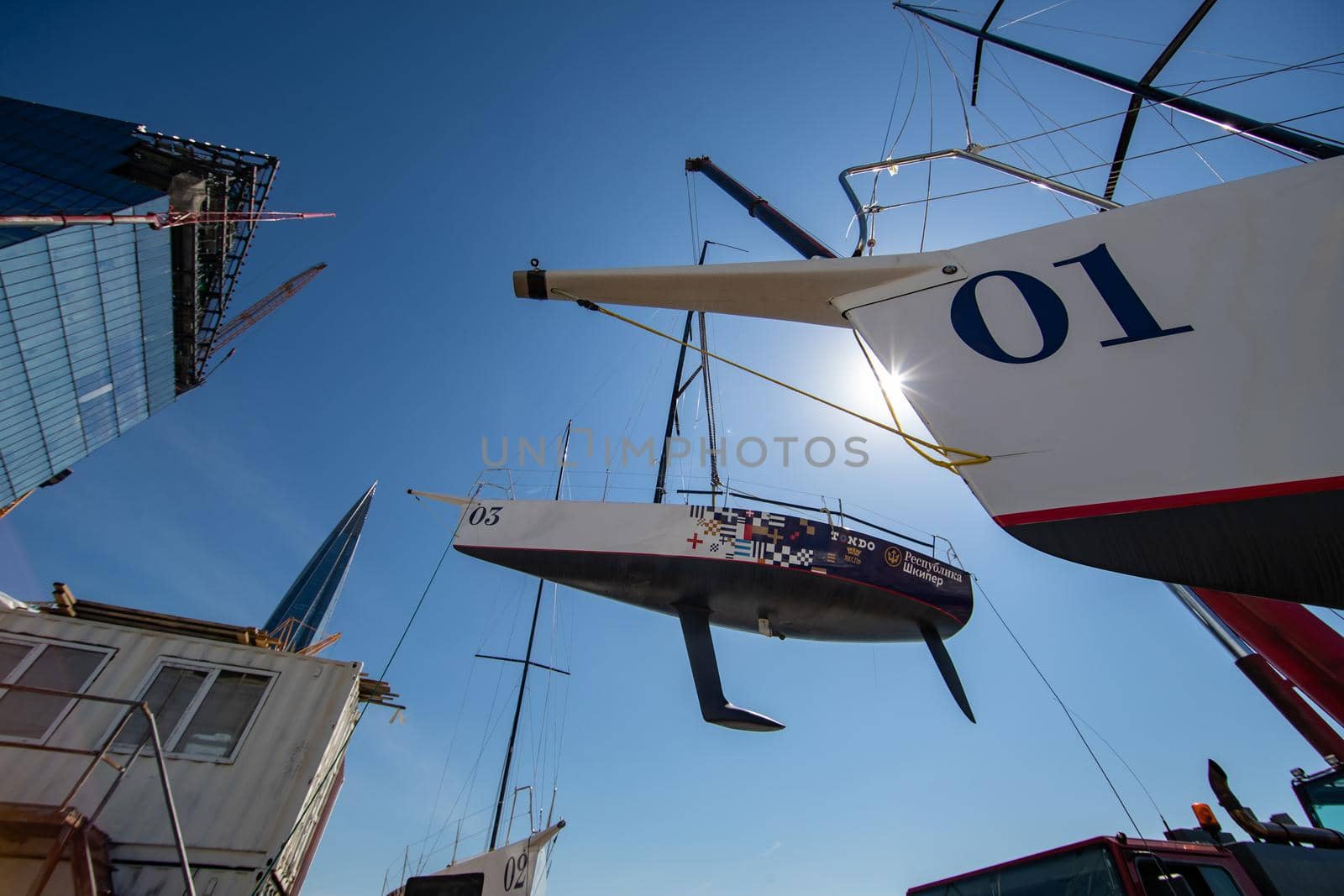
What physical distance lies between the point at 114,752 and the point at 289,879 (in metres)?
2.48

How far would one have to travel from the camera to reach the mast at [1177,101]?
5270 mm

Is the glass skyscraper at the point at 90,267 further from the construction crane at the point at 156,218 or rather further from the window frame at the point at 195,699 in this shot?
the window frame at the point at 195,699

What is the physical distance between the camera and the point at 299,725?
21.3 ft

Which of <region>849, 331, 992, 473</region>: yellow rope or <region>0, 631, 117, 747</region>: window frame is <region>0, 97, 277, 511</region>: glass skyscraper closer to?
<region>0, 631, 117, 747</region>: window frame

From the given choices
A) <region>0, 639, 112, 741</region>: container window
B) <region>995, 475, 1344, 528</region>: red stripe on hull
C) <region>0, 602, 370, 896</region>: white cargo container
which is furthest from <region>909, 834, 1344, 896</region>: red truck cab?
<region>0, 639, 112, 741</region>: container window

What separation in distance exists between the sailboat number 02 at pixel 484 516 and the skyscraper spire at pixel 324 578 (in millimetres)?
84556

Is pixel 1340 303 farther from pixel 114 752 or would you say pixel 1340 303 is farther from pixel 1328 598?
pixel 114 752

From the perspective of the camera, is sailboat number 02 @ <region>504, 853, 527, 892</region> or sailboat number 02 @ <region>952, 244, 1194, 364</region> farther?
sailboat number 02 @ <region>504, 853, 527, 892</region>

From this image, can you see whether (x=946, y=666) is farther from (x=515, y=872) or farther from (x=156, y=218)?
(x=156, y=218)

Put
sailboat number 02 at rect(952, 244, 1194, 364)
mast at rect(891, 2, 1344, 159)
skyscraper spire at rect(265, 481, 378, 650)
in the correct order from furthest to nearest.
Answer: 1. skyscraper spire at rect(265, 481, 378, 650)
2. mast at rect(891, 2, 1344, 159)
3. sailboat number 02 at rect(952, 244, 1194, 364)

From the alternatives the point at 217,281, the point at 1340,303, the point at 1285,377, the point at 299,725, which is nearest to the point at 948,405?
the point at 1285,377

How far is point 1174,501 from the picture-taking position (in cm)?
189

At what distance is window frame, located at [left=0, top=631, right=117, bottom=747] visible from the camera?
18.4 feet

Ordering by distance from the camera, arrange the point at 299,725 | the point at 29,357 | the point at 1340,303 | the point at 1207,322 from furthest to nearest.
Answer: the point at 29,357, the point at 299,725, the point at 1207,322, the point at 1340,303
